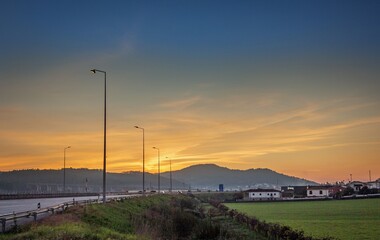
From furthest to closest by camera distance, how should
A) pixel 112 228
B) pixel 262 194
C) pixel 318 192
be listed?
pixel 318 192 → pixel 262 194 → pixel 112 228

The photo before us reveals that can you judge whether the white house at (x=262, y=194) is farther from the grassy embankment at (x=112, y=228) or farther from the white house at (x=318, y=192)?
the grassy embankment at (x=112, y=228)

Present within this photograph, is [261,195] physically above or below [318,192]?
below

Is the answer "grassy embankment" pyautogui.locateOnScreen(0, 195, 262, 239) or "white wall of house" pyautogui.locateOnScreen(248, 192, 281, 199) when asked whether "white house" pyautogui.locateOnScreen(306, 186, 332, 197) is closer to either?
"white wall of house" pyautogui.locateOnScreen(248, 192, 281, 199)

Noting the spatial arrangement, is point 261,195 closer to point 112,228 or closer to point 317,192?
point 317,192

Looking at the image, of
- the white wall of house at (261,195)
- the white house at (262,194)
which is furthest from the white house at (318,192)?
the white wall of house at (261,195)

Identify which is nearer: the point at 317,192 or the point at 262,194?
the point at 262,194

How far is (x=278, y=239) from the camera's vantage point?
133 ft

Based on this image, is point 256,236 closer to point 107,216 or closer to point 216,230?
point 216,230

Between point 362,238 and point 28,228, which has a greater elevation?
point 28,228

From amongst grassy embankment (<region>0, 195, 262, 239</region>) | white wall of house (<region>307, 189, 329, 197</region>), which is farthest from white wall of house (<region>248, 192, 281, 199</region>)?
grassy embankment (<region>0, 195, 262, 239</region>)

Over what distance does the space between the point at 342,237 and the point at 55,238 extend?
28981 millimetres

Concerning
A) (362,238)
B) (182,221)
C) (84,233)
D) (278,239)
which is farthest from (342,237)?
(84,233)

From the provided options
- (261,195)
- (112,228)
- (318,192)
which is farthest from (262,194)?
(112,228)

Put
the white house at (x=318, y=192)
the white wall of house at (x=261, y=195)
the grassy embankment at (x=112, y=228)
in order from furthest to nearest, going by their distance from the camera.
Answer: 1. the white house at (x=318, y=192)
2. the white wall of house at (x=261, y=195)
3. the grassy embankment at (x=112, y=228)
